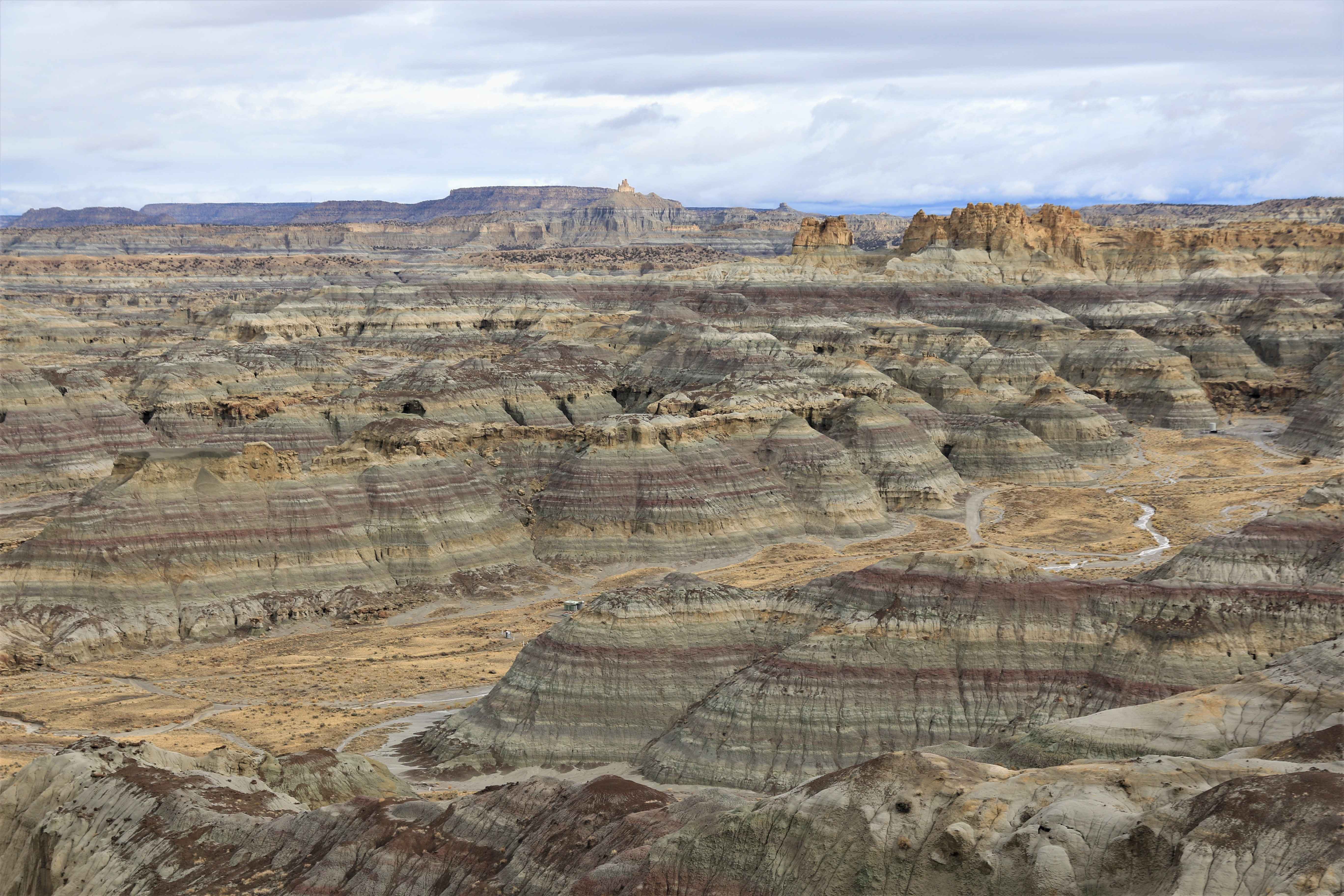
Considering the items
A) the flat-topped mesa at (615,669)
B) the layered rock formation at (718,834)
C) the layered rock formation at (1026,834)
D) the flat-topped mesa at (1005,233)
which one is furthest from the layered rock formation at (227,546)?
the flat-topped mesa at (1005,233)

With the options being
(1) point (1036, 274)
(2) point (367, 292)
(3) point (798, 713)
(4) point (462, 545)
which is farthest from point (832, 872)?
(2) point (367, 292)

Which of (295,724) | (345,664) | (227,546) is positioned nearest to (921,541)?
(345,664)

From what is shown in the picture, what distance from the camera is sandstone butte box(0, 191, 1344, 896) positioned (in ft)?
76.3

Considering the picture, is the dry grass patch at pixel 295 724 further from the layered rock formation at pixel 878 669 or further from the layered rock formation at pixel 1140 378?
the layered rock formation at pixel 1140 378

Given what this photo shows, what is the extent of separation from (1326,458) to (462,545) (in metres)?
78.5

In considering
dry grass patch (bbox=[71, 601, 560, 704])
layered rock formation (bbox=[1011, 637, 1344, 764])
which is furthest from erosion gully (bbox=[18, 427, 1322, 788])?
layered rock formation (bbox=[1011, 637, 1344, 764])

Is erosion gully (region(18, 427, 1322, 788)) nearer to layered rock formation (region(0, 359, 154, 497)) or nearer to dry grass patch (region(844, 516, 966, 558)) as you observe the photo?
dry grass patch (region(844, 516, 966, 558))

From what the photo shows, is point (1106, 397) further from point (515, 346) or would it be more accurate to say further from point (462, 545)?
point (462, 545)

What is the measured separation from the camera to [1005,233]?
17450cm

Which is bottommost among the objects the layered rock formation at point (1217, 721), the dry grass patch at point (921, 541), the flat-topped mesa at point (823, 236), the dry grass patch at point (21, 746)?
the dry grass patch at point (921, 541)

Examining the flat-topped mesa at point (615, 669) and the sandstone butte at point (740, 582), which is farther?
the flat-topped mesa at point (615, 669)

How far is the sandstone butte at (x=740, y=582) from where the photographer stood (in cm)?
2325

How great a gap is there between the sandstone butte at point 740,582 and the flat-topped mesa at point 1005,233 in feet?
51.2

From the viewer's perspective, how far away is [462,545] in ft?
231
